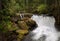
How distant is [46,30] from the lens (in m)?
15.6

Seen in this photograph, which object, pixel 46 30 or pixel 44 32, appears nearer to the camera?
pixel 44 32

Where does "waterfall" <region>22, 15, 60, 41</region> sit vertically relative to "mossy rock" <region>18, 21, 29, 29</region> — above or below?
below

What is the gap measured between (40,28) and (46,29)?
0.73m

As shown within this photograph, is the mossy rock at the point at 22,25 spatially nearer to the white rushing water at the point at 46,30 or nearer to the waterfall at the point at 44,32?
the waterfall at the point at 44,32

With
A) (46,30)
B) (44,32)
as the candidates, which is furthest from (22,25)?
(46,30)

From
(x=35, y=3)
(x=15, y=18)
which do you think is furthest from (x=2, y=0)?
(x=35, y=3)

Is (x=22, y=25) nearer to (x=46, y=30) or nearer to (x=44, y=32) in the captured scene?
(x=44, y=32)

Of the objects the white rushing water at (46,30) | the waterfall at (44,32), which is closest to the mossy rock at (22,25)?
the waterfall at (44,32)

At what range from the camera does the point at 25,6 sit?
31.1 meters

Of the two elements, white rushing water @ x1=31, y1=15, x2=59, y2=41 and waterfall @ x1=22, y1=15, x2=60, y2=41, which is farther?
white rushing water @ x1=31, y1=15, x2=59, y2=41

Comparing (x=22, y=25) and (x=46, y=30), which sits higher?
(x=22, y=25)

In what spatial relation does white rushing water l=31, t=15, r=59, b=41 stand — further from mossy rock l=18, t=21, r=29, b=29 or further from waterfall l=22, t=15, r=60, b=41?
mossy rock l=18, t=21, r=29, b=29

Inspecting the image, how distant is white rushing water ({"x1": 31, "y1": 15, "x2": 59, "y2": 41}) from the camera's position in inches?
536

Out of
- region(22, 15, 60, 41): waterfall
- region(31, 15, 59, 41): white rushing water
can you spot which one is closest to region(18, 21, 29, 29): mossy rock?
region(22, 15, 60, 41): waterfall
